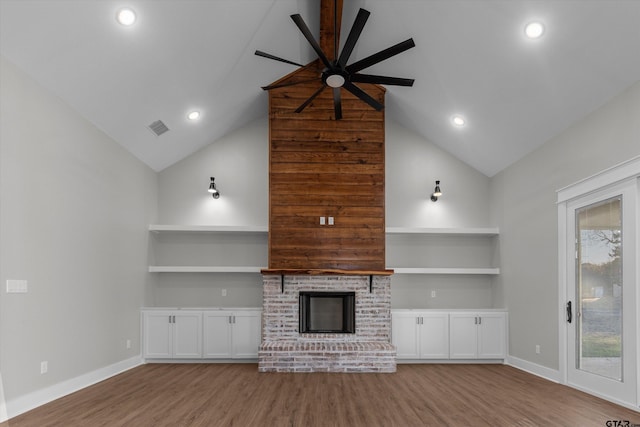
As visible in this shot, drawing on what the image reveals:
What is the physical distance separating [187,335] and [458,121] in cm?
503

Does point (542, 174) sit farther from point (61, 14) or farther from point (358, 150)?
point (61, 14)

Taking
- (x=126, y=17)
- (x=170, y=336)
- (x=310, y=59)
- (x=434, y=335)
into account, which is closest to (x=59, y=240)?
(x=126, y=17)

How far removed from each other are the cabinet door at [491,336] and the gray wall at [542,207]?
0.18 meters

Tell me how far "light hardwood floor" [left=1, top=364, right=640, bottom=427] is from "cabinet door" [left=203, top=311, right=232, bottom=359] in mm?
680

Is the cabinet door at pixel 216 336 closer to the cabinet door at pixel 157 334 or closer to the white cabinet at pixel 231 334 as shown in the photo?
the white cabinet at pixel 231 334

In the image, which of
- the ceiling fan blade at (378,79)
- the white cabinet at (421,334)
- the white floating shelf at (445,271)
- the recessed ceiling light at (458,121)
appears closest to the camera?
the ceiling fan blade at (378,79)

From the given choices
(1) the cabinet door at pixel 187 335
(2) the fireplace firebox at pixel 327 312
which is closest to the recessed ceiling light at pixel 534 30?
(2) the fireplace firebox at pixel 327 312

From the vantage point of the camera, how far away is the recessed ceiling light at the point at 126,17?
172 inches

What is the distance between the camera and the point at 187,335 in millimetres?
7230

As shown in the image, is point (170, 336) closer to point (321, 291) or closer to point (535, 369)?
point (321, 291)

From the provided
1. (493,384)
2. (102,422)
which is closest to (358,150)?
(493,384)

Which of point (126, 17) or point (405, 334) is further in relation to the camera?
point (405, 334)

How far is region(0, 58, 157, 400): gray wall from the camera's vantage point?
4.28 m

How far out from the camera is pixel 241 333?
286 inches
